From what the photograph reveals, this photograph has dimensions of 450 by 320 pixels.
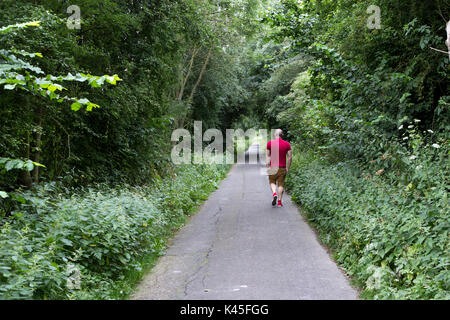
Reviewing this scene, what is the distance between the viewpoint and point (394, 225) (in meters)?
5.32

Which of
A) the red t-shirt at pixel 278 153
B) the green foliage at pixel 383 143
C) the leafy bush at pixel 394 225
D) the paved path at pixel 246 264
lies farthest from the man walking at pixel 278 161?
the leafy bush at pixel 394 225

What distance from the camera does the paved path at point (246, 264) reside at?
4.98 m

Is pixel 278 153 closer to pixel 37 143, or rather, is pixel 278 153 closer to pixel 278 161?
pixel 278 161

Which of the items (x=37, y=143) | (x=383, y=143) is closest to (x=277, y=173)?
(x=383, y=143)

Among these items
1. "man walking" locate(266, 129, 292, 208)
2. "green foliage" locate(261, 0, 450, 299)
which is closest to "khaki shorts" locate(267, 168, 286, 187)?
"man walking" locate(266, 129, 292, 208)

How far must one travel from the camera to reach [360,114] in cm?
926

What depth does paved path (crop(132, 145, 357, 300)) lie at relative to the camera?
4980mm

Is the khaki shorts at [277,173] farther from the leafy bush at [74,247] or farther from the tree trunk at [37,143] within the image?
the tree trunk at [37,143]

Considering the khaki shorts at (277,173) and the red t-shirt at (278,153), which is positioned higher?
the red t-shirt at (278,153)

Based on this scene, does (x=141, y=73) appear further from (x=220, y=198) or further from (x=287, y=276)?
(x=287, y=276)

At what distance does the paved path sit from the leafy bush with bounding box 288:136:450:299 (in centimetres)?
39

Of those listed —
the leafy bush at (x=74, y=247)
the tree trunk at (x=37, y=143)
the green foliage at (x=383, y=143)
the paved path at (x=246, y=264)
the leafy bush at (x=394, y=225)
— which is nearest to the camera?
the leafy bush at (x=74, y=247)

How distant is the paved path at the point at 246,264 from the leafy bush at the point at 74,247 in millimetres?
466
